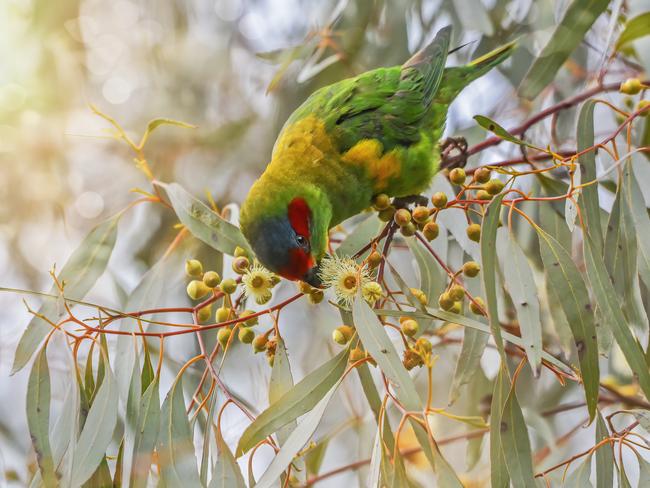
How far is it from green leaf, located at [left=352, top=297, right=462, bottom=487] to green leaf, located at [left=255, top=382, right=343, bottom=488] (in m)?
0.18

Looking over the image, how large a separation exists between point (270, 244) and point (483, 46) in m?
1.67

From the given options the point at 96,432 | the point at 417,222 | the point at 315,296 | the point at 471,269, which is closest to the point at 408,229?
the point at 417,222

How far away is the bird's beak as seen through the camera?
70.2 inches

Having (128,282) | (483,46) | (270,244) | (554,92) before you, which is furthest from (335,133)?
(128,282)

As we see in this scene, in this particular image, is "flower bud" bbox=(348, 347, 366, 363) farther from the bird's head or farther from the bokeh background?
the bokeh background

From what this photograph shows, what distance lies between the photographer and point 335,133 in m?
2.28

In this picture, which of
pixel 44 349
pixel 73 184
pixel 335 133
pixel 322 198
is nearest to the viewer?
pixel 44 349

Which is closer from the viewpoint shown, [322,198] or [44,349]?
[44,349]

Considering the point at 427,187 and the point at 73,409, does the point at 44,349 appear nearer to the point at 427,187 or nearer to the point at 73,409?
the point at 73,409

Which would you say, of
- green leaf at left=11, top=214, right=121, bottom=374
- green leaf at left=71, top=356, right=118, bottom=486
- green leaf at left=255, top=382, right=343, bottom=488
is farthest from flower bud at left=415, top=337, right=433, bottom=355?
green leaf at left=11, top=214, right=121, bottom=374

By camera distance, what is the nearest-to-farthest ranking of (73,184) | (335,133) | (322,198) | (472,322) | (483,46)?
1. (472,322)
2. (322,198)
3. (335,133)
4. (483,46)
5. (73,184)

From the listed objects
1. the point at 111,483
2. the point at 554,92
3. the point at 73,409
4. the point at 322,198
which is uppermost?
the point at 554,92

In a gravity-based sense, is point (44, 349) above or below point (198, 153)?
below

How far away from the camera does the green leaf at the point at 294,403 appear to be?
1494 mm
